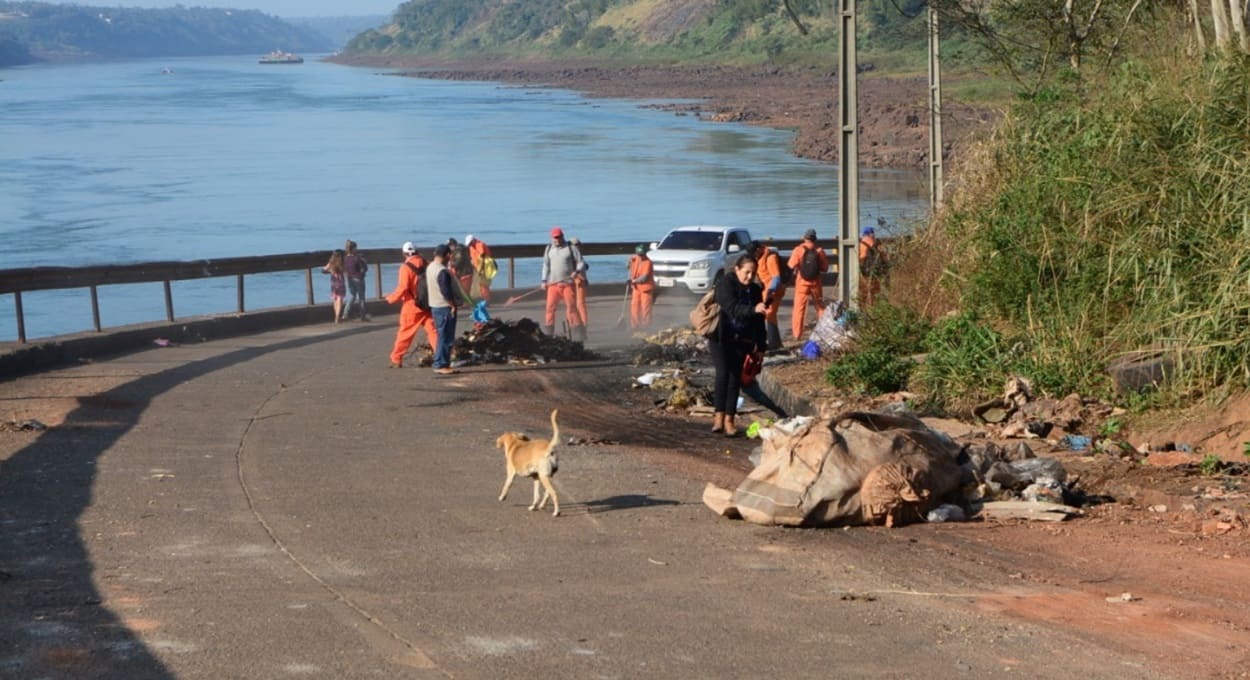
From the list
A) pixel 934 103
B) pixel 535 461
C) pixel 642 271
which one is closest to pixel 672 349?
pixel 642 271

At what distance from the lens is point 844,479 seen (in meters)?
9.58

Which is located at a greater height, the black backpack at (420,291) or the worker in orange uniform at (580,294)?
the black backpack at (420,291)

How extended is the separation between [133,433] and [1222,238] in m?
9.21

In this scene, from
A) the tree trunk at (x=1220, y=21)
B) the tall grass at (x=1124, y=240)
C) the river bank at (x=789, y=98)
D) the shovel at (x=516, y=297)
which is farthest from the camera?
the river bank at (x=789, y=98)

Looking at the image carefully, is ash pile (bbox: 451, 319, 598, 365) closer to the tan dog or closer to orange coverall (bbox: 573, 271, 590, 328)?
orange coverall (bbox: 573, 271, 590, 328)

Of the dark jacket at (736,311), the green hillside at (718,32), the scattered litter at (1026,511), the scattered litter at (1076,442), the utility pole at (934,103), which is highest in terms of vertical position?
the green hillside at (718,32)

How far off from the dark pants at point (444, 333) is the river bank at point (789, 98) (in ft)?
21.6

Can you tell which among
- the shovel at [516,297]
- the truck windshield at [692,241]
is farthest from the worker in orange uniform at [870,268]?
the truck windshield at [692,241]

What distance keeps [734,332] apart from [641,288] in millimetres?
12469

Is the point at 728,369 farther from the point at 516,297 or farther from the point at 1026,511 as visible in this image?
the point at 516,297

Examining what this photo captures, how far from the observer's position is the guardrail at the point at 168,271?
896 inches

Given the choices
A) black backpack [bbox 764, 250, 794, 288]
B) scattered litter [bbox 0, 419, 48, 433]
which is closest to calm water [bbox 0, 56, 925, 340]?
black backpack [bbox 764, 250, 794, 288]

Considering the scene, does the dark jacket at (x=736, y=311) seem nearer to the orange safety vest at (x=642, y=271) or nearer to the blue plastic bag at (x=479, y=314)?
the blue plastic bag at (x=479, y=314)

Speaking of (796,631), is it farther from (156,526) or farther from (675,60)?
(675,60)
